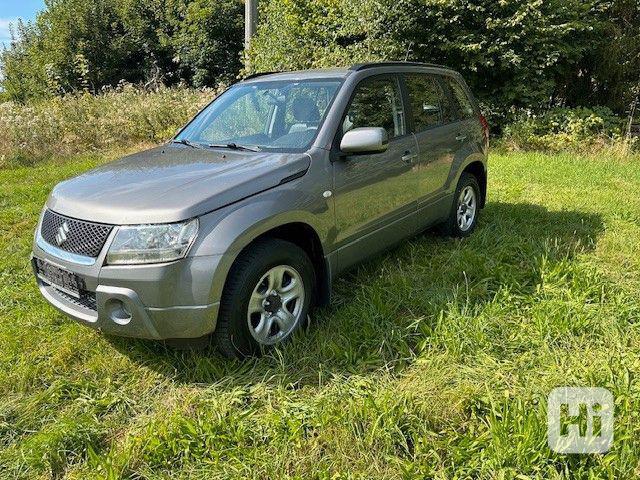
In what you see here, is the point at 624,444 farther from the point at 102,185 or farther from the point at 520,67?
the point at 520,67

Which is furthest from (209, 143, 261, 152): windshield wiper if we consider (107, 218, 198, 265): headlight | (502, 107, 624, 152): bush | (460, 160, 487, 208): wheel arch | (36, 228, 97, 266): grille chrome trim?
(502, 107, 624, 152): bush

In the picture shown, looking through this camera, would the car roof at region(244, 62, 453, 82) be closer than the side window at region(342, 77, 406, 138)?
No

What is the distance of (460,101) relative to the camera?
493 cm

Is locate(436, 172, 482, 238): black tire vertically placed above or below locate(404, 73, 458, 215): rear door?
below

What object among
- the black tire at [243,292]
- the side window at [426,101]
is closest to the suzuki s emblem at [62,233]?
the black tire at [243,292]

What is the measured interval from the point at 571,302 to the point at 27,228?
5.31 m

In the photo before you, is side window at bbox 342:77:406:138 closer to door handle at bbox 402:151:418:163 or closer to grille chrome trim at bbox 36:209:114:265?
door handle at bbox 402:151:418:163

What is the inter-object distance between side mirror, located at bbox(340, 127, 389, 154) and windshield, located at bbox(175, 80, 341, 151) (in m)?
0.23

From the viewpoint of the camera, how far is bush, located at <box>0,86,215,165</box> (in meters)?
9.43

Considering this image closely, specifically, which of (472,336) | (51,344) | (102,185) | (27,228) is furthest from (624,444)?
(27,228)

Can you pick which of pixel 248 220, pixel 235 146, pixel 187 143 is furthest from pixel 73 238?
pixel 187 143

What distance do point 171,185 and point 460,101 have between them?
328 centimetres

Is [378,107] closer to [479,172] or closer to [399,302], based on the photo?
[399,302]

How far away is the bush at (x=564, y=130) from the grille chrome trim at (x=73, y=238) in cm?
911
